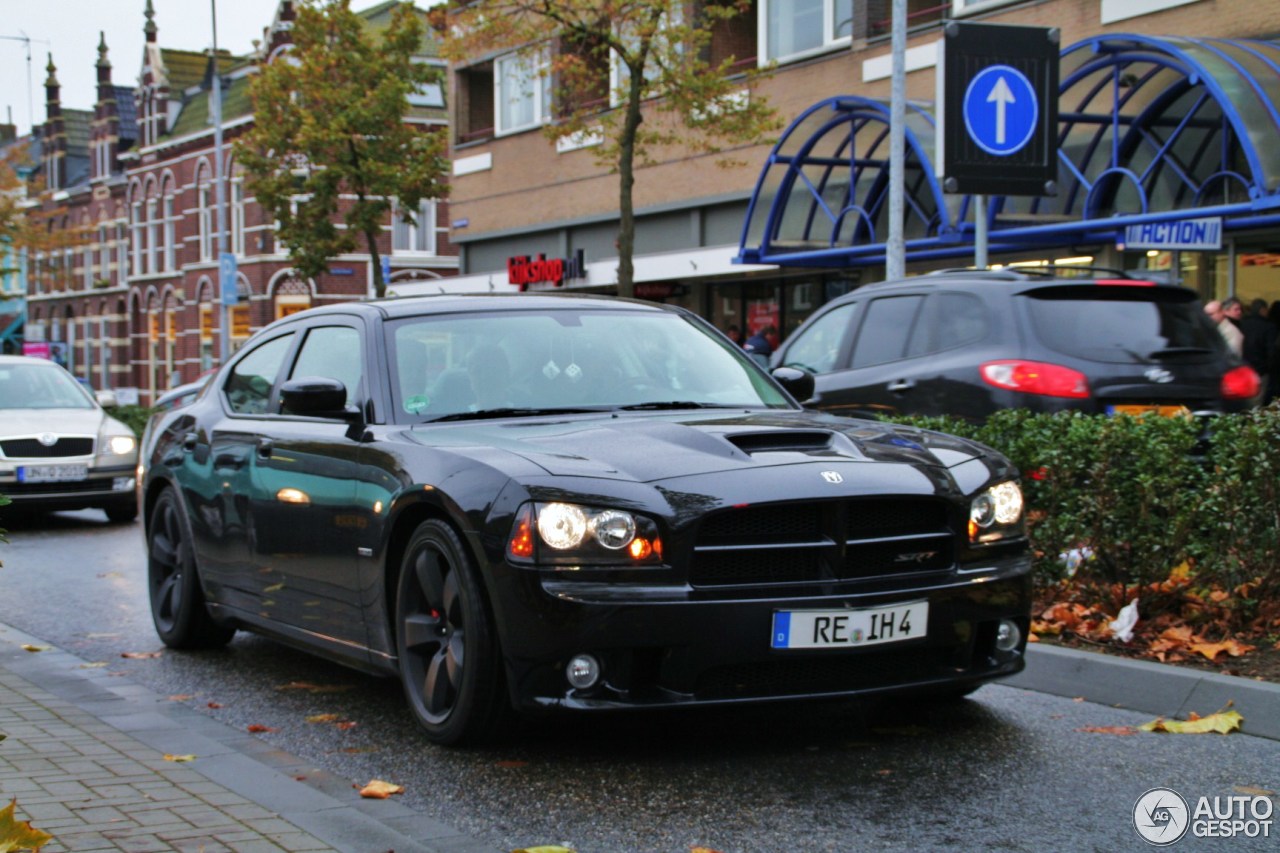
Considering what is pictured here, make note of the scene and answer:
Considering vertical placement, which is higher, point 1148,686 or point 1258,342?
point 1258,342

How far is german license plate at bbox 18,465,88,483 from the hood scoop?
11.3 metres

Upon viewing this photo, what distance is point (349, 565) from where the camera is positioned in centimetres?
605

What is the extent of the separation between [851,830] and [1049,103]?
460 inches

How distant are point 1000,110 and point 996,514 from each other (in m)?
9.56

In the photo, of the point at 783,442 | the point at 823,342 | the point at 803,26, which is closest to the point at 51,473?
the point at 823,342

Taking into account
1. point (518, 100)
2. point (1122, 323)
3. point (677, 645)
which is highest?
point (518, 100)

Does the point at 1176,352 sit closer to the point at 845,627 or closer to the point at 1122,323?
the point at 1122,323

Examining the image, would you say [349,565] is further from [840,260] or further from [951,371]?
[840,260]

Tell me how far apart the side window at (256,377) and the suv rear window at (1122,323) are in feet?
14.5

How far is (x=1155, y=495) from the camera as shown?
7.06 m

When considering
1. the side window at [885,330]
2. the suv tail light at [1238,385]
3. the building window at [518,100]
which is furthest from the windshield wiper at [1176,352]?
the building window at [518,100]

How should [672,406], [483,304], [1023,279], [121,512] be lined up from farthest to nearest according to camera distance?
[121,512], [1023,279], [483,304], [672,406]

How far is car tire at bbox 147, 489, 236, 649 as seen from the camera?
7.84 meters

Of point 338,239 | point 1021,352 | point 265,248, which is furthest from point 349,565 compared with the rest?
point 265,248
